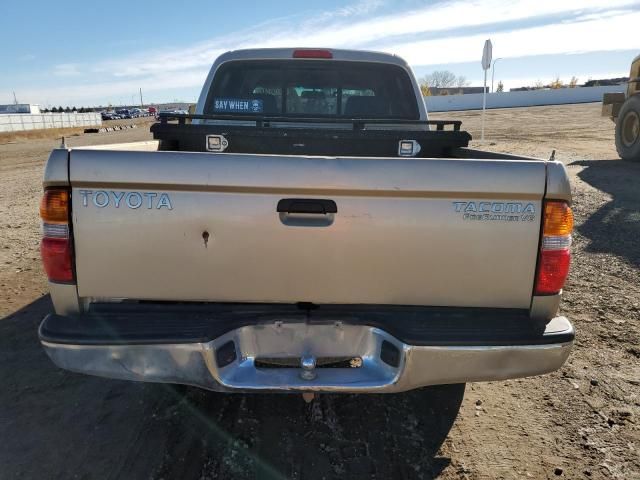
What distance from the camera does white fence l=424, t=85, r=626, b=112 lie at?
55656mm

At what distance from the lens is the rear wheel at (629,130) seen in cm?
1248

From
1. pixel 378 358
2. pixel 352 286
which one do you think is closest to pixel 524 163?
pixel 352 286

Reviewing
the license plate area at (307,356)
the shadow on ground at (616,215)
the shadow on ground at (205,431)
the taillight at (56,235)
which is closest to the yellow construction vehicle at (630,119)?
the shadow on ground at (616,215)

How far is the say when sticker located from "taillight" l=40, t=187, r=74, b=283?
2.23 metres

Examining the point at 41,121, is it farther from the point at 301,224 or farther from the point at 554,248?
the point at 554,248

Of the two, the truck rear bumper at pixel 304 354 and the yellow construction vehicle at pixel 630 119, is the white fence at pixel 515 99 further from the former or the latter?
the truck rear bumper at pixel 304 354

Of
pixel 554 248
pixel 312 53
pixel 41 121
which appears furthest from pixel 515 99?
pixel 554 248

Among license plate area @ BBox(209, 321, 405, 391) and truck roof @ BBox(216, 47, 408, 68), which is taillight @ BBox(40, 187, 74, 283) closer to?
license plate area @ BBox(209, 321, 405, 391)

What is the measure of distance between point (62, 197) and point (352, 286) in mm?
1314

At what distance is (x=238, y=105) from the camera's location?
4090 millimetres

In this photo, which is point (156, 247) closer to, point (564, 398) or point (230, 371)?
point (230, 371)

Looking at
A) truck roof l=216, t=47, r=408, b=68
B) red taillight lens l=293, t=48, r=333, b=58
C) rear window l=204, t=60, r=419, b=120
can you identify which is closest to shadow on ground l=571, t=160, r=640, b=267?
rear window l=204, t=60, r=419, b=120

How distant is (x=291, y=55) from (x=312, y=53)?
174 mm

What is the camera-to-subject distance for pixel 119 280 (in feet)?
7.08
